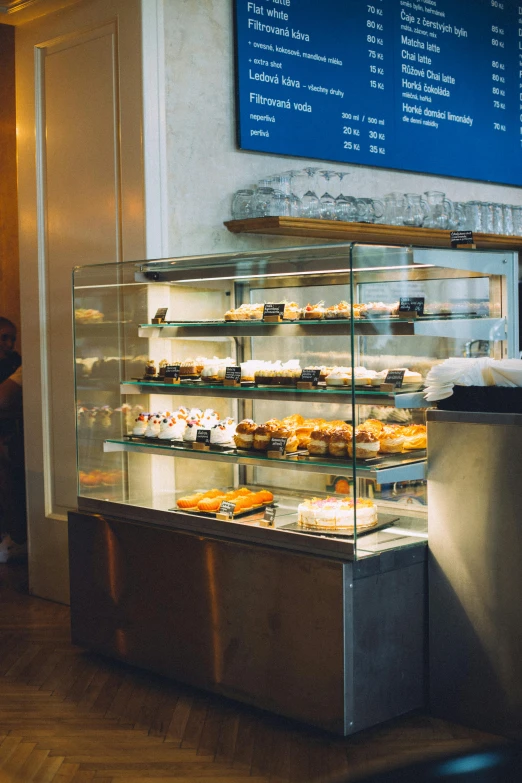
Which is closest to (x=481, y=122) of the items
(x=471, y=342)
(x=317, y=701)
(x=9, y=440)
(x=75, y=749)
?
(x=471, y=342)

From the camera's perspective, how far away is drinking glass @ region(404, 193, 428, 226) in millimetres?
5230

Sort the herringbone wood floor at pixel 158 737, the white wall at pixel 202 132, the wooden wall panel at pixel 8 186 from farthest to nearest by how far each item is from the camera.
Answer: the wooden wall panel at pixel 8 186 → the white wall at pixel 202 132 → the herringbone wood floor at pixel 158 737

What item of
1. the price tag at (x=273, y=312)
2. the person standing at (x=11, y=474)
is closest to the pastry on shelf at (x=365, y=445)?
the price tag at (x=273, y=312)

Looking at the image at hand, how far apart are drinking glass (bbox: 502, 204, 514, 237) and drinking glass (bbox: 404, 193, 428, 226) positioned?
749 mm

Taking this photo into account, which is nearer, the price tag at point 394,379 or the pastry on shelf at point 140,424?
the price tag at point 394,379

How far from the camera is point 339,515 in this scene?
3350 mm

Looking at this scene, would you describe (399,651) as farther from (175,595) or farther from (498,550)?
(175,595)

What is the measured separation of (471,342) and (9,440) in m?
3.36

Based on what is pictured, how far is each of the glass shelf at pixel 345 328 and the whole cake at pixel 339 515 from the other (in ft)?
2.05

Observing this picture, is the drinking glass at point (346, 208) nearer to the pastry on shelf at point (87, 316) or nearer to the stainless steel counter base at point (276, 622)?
the pastry on shelf at point (87, 316)

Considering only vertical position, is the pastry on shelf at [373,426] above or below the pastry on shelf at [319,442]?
above

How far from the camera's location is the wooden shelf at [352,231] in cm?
453

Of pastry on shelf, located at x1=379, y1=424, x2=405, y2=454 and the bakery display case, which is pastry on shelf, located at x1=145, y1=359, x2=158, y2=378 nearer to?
the bakery display case

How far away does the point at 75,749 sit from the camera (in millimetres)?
3260
